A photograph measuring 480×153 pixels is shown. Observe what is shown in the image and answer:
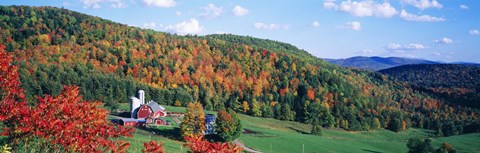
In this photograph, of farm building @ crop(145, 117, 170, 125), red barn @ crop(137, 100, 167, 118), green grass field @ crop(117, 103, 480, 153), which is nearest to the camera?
green grass field @ crop(117, 103, 480, 153)

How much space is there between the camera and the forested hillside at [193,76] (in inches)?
4343

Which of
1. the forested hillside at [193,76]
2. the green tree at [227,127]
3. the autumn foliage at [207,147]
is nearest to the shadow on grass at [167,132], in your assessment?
the green tree at [227,127]

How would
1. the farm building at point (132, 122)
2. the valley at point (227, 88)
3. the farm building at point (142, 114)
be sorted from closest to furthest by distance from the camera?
the farm building at point (132, 122) < the farm building at point (142, 114) < the valley at point (227, 88)

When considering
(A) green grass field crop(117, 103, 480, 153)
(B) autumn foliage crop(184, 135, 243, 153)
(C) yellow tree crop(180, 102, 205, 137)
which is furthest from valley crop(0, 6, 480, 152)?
(B) autumn foliage crop(184, 135, 243, 153)

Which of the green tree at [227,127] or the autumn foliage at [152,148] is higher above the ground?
the autumn foliage at [152,148]

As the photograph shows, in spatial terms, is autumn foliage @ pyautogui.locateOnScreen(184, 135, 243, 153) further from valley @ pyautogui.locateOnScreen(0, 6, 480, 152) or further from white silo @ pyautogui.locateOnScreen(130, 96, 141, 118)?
white silo @ pyautogui.locateOnScreen(130, 96, 141, 118)

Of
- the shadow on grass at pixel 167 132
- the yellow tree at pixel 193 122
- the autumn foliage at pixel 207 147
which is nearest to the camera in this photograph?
the autumn foliage at pixel 207 147

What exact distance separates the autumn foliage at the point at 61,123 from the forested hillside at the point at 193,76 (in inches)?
3173

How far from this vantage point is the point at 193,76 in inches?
5394

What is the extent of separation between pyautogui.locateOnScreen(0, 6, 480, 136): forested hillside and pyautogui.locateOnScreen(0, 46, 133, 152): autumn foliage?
264 feet

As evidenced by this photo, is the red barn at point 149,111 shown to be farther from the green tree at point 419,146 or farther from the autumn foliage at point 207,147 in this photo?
the autumn foliage at point 207,147

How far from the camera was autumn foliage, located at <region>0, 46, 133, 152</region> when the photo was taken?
35.7 ft

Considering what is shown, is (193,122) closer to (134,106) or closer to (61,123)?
(134,106)

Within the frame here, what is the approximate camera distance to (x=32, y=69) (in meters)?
99.3
